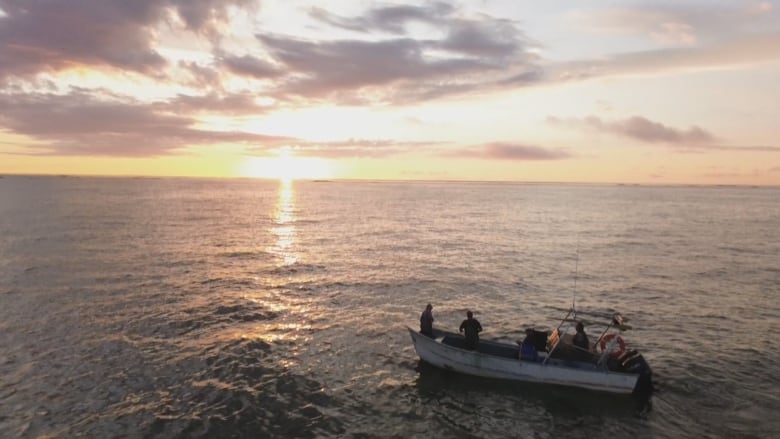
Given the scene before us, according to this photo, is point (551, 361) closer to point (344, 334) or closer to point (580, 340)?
point (580, 340)

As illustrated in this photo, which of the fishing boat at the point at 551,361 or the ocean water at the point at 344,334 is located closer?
the ocean water at the point at 344,334

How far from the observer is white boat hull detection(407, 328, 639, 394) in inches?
795

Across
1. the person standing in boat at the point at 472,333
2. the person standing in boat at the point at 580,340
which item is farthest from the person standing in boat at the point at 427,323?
the person standing in boat at the point at 580,340

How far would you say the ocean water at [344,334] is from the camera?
18.2m

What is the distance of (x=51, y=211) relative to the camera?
92438 mm

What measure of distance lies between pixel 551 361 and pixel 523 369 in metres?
1.29

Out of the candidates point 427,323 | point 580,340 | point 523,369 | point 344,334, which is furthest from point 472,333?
point 344,334

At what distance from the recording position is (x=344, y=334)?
27031 millimetres

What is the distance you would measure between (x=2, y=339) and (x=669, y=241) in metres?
68.6

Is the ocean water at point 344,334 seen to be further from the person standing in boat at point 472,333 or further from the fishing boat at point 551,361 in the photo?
the person standing in boat at point 472,333

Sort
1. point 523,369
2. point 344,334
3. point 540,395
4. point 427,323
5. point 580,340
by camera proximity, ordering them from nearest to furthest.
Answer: point 540,395 → point 523,369 → point 580,340 → point 427,323 → point 344,334

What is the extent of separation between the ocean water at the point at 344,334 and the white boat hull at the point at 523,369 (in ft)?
1.61

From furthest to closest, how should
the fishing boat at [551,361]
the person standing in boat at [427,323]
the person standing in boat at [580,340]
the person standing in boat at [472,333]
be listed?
the person standing in boat at [427,323], the person standing in boat at [472,333], the person standing in boat at [580,340], the fishing boat at [551,361]

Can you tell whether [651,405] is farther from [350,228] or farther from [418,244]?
[350,228]
